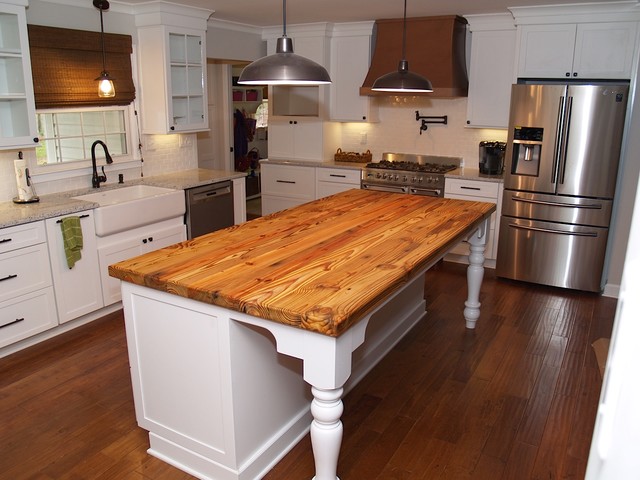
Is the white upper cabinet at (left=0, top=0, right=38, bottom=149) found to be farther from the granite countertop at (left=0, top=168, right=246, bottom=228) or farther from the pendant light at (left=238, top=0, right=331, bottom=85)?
the pendant light at (left=238, top=0, right=331, bottom=85)

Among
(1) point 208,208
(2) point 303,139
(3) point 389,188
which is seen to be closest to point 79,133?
(1) point 208,208

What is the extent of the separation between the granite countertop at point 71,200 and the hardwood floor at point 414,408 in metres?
0.90

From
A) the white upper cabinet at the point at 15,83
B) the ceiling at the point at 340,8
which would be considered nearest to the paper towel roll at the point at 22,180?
the white upper cabinet at the point at 15,83

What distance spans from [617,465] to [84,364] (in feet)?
11.8

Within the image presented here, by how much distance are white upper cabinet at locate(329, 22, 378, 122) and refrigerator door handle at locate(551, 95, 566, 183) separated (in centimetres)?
216

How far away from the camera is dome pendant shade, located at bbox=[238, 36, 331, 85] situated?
8.40 ft

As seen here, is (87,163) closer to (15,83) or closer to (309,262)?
(15,83)

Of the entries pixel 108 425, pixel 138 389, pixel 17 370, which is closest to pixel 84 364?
pixel 17 370

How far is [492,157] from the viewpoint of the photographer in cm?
543

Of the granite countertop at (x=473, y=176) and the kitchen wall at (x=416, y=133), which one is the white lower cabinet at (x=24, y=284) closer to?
the granite countertop at (x=473, y=176)

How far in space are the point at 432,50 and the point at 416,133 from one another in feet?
3.31

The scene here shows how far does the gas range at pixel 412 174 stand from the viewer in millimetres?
5590

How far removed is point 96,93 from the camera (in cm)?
459

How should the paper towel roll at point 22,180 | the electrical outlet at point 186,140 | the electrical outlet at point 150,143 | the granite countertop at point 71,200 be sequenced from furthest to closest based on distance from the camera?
the electrical outlet at point 186,140 → the electrical outlet at point 150,143 → the paper towel roll at point 22,180 → the granite countertop at point 71,200
